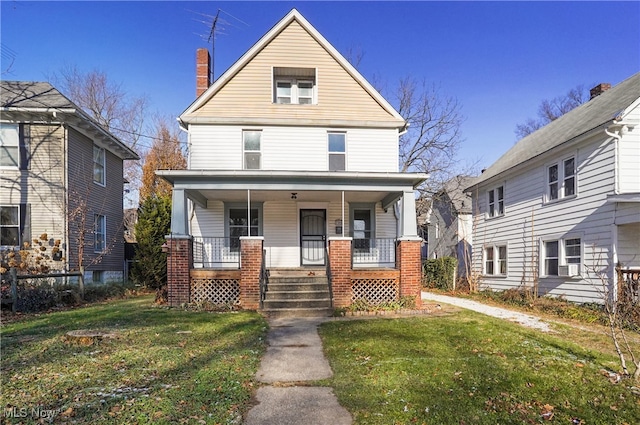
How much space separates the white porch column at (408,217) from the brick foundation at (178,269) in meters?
6.03

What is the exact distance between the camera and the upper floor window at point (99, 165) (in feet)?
49.9

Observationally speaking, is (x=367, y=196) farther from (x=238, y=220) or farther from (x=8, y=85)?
(x=8, y=85)

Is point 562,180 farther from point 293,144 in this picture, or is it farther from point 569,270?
point 293,144

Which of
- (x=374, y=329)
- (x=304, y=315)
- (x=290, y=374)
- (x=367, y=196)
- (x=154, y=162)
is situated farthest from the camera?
(x=154, y=162)

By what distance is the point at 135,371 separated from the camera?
484cm

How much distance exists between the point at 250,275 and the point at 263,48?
8.18 metres

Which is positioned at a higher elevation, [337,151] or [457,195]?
[337,151]

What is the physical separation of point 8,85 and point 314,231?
513 inches

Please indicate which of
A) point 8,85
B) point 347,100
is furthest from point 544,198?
point 8,85

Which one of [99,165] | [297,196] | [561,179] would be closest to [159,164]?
[99,165]

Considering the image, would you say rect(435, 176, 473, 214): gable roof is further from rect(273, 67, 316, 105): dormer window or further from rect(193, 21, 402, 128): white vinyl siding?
rect(273, 67, 316, 105): dormer window

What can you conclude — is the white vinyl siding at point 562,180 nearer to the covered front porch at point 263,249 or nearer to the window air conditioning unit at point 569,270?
the window air conditioning unit at point 569,270

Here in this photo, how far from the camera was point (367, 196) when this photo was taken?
12.5m

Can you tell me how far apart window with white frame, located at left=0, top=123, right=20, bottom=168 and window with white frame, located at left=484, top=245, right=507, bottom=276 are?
18810 millimetres
